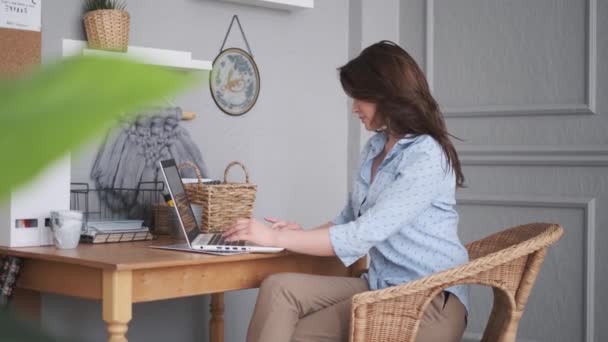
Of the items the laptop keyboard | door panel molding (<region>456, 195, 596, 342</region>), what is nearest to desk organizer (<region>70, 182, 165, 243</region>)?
the laptop keyboard

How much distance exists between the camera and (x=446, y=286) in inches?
72.4

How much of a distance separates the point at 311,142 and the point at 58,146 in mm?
3235

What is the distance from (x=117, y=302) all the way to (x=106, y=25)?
0.97m

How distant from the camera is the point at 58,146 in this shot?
0.36 ft

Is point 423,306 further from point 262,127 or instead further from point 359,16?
point 359,16

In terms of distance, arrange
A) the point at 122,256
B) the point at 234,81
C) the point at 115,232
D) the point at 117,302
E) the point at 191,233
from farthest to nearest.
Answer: the point at 234,81 < the point at 115,232 < the point at 191,233 < the point at 122,256 < the point at 117,302

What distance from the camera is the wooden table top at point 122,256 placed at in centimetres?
184

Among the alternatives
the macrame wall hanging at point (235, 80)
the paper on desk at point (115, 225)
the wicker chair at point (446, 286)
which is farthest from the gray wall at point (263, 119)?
the wicker chair at point (446, 286)

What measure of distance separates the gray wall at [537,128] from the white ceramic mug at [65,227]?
168 cm

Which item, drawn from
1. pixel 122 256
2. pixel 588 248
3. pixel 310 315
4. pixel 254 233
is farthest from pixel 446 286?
pixel 588 248

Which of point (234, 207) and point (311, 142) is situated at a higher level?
point (311, 142)

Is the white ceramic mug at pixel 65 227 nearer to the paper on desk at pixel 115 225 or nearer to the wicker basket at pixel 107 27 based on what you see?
the paper on desk at pixel 115 225

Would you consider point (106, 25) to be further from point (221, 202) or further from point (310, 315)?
point (310, 315)

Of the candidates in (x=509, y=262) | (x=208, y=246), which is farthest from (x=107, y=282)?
(x=509, y=262)
